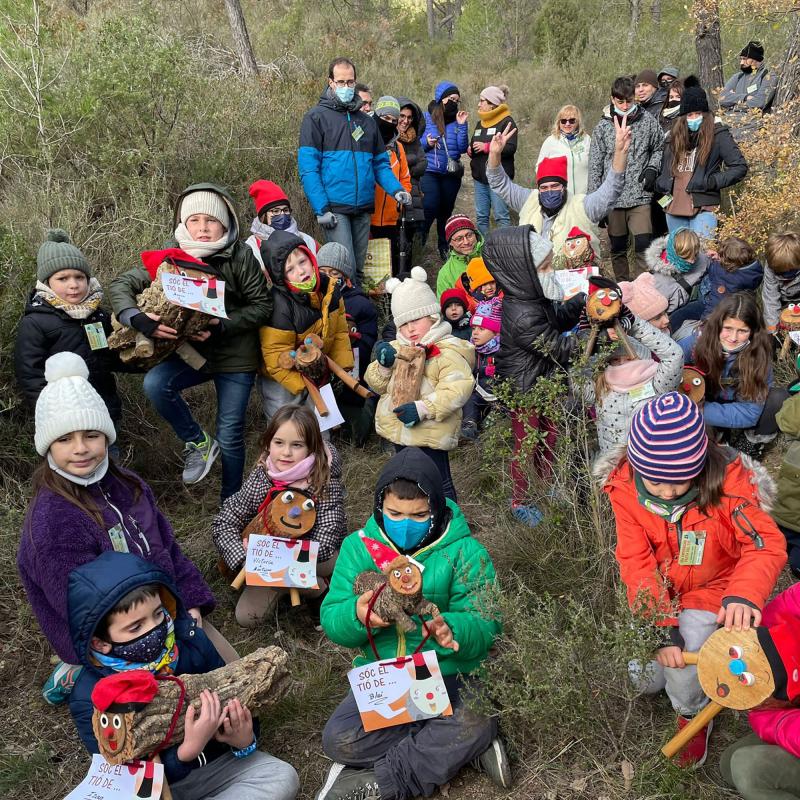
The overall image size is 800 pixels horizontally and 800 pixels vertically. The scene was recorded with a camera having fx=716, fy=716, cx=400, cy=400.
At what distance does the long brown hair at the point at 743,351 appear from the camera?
415 centimetres

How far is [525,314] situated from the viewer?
13.3 feet

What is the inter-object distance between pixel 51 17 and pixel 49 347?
6592 mm

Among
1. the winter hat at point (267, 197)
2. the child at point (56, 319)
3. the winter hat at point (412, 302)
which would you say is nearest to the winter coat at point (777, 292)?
the winter hat at point (412, 302)

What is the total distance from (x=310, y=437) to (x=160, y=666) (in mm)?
1432

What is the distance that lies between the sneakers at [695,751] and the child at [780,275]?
318 cm

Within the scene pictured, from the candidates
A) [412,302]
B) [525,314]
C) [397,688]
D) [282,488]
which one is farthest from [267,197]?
[397,688]

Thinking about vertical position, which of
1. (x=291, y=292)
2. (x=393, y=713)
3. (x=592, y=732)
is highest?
(x=291, y=292)

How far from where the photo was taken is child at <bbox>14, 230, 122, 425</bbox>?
12.6 ft

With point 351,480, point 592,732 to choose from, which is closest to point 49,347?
point 351,480

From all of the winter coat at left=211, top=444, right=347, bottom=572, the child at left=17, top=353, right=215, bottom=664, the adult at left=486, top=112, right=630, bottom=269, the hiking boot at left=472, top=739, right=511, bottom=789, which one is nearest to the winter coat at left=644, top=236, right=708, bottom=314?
the adult at left=486, top=112, right=630, bottom=269

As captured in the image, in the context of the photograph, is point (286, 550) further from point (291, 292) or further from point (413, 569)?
point (291, 292)

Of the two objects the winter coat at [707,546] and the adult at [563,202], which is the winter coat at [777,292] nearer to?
the adult at [563,202]

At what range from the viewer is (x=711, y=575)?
9.37 feet

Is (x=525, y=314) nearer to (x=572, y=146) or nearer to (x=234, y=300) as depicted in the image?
(x=234, y=300)
